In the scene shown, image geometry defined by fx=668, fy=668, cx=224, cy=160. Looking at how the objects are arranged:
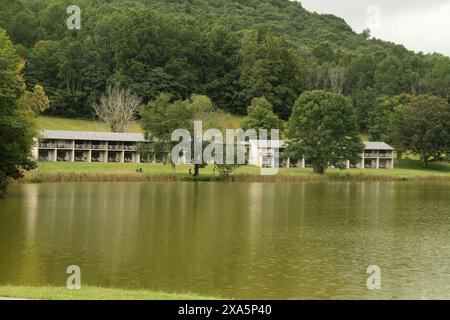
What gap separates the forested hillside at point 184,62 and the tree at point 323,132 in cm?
3920

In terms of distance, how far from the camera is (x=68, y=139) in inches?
3639

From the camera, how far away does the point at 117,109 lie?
109500 millimetres

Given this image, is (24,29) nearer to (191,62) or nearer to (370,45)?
(191,62)

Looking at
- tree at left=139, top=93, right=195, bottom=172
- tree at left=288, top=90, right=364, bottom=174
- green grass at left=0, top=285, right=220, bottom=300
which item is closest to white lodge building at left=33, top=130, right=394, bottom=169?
tree at left=288, top=90, right=364, bottom=174

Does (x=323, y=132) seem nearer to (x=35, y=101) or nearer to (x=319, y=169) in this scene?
(x=319, y=169)

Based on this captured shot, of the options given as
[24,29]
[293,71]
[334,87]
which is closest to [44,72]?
[24,29]

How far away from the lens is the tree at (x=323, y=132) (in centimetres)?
8469

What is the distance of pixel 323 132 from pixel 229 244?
60.3 m

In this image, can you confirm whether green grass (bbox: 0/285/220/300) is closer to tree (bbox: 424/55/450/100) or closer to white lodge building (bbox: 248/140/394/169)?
white lodge building (bbox: 248/140/394/169)

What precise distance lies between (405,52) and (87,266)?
157 meters

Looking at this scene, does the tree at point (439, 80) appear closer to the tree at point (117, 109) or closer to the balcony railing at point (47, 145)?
the tree at point (117, 109)

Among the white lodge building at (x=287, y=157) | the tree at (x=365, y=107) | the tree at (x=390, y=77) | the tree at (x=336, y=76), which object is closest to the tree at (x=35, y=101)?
the white lodge building at (x=287, y=157)

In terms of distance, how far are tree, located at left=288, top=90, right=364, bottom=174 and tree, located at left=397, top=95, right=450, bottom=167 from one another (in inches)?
760

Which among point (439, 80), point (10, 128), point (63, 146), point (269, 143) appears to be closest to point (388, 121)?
point (269, 143)
